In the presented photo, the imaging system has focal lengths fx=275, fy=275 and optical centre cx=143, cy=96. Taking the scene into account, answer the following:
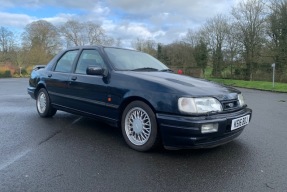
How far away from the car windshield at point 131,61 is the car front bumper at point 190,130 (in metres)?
1.29

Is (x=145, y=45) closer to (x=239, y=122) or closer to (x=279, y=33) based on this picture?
(x=279, y=33)

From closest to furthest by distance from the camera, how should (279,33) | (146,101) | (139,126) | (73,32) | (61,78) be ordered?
(146,101)
(139,126)
(61,78)
(279,33)
(73,32)

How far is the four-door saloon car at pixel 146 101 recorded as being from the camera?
3.51m

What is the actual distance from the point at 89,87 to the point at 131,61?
2.84 feet

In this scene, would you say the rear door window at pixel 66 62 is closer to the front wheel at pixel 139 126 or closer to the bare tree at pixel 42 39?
the front wheel at pixel 139 126

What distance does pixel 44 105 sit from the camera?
6.14 metres

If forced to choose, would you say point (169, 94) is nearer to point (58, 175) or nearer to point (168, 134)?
point (168, 134)

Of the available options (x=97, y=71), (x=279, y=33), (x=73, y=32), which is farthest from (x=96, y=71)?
(x=73, y=32)

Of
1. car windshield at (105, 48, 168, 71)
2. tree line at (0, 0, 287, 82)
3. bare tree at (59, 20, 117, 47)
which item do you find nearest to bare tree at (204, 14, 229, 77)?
tree line at (0, 0, 287, 82)

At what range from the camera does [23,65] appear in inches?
1516

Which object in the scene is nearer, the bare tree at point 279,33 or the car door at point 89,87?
the car door at point 89,87

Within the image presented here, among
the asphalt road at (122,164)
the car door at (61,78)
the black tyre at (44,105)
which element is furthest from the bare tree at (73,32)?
the asphalt road at (122,164)

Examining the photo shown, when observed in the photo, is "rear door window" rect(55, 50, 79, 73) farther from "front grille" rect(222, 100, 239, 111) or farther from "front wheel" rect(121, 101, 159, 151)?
"front grille" rect(222, 100, 239, 111)

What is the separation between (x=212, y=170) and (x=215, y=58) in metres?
31.2
